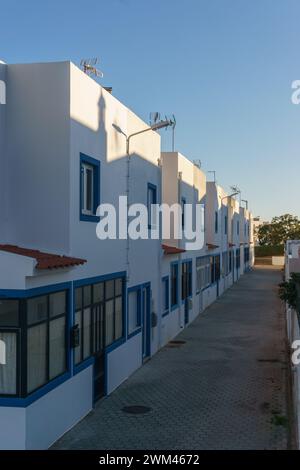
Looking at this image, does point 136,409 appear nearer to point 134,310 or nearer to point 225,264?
point 134,310

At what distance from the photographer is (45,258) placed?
9.60 metres

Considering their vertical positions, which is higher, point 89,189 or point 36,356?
point 89,189

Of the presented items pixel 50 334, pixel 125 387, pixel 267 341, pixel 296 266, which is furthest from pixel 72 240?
pixel 296 266

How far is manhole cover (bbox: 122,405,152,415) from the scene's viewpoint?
1189cm

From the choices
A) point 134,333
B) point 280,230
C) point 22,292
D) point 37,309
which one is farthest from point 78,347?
point 280,230

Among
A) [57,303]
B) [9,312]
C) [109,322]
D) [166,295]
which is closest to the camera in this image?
[9,312]

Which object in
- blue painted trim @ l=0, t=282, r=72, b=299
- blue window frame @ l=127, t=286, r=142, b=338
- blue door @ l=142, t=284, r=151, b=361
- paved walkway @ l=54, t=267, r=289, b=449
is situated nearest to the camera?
blue painted trim @ l=0, t=282, r=72, b=299

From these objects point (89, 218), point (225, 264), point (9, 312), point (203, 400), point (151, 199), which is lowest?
point (203, 400)

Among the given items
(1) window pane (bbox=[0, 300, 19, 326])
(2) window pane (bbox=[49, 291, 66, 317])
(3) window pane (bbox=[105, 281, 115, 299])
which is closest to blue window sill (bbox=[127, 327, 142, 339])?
(3) window pane (bbox=[105, 281, 115, 299])

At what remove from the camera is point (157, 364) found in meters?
16.6

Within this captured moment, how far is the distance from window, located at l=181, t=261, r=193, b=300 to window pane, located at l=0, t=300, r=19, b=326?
Answer: 14.6 metres

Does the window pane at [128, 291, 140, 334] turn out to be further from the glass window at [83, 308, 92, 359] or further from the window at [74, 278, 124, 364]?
the glass window at [83, 308, 92, 359]

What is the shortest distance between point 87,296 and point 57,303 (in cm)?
157

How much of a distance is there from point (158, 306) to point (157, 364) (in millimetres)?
2123
